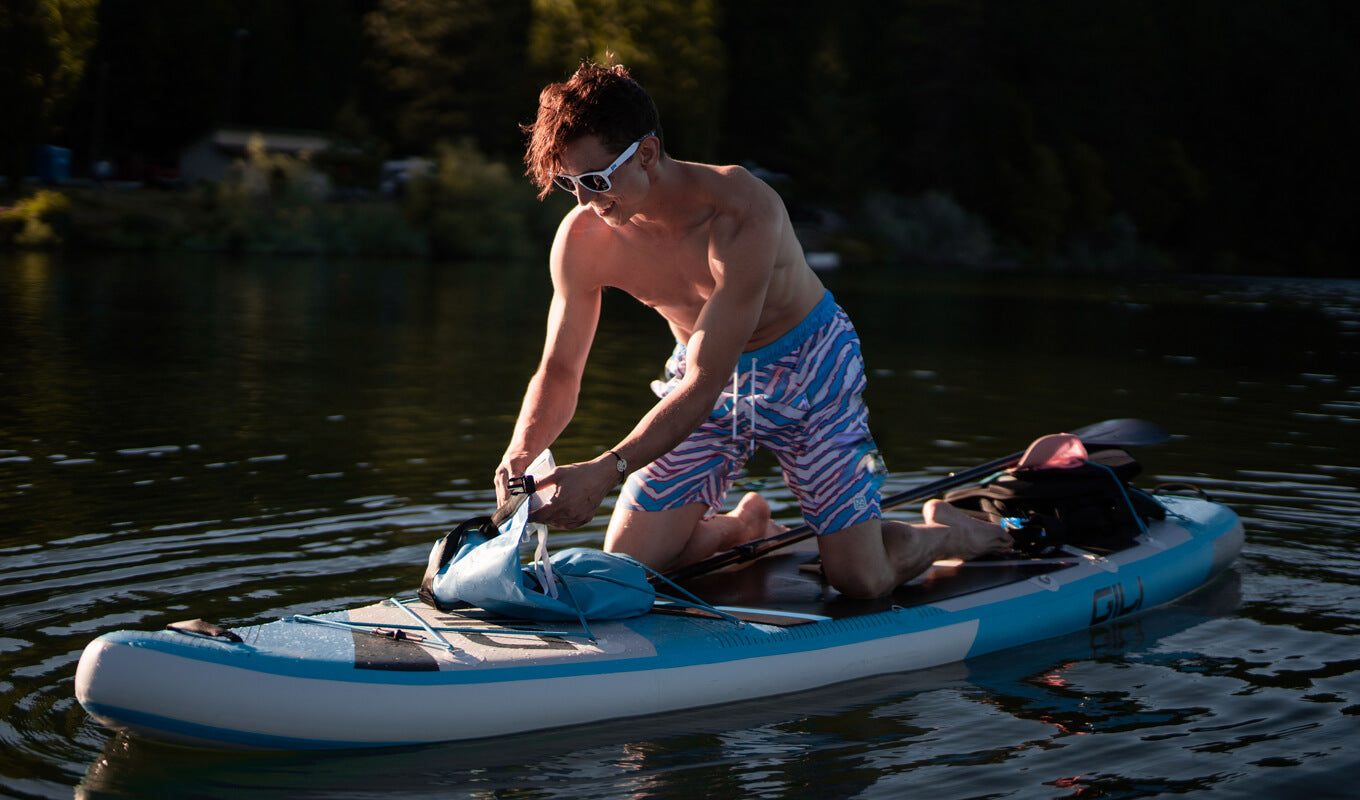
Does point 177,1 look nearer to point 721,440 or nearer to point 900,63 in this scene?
point 900,63

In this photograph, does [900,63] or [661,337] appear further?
[900,63]

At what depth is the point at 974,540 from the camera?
598 cm

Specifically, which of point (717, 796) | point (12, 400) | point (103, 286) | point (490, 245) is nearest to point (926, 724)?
point (717, 796)

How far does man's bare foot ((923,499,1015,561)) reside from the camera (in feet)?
19.4

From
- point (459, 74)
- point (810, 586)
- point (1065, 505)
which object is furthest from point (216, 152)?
point (810, 586)

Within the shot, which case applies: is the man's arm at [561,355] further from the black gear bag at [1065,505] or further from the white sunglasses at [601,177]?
the black gear bag at [1065,505]

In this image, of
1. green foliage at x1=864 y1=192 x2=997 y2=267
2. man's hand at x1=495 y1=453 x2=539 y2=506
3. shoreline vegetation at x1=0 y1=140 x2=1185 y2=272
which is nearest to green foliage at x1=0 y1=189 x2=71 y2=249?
shoreline vegetation at x1=0 y1=140 x2=1185 y2=272

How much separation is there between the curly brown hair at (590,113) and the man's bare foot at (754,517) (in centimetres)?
204

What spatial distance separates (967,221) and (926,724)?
53.7 m

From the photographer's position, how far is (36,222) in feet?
106

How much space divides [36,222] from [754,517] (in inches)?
1213

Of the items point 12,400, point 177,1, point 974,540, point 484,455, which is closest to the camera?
point 974,540

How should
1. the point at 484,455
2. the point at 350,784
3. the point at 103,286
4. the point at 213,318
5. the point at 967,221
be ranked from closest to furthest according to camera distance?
the point at 350,784
the point at 484,455
the point at 213,318
the point at 103,286
the point at 967,221

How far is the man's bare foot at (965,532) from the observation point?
233 inches
